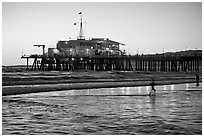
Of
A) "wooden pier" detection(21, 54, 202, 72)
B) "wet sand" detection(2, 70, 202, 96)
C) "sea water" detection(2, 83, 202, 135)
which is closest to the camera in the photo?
"sea water" detection(2, 83, 202, 135)

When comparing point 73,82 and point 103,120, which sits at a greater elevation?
point 103,120

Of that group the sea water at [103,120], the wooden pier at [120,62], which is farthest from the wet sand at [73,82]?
the wooden pier at [120,62]

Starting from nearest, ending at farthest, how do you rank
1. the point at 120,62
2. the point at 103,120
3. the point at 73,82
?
the point at 103,120 < the point at 73,82 < the point at 120,62

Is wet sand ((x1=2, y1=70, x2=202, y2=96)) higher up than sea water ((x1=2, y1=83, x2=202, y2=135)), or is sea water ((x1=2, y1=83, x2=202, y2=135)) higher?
sea water ((x1=2, y1=83, x2=202, y2=135))

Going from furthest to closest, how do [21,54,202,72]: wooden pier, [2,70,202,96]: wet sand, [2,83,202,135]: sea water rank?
[21,54,202,72]: wooden pier, [2,70,202,96]: wet sand, [2,83,202,135]: sea water

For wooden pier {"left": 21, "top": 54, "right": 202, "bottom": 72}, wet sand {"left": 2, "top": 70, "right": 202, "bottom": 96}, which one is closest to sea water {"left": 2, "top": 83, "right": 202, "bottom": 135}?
wet sand {"left": 2, "top": 70, "right": 202, "bottom": 96}

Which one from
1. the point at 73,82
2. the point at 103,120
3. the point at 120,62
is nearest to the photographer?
the point at 103,120

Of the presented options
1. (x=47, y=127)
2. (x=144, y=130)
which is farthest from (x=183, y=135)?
(x=47, y=127)

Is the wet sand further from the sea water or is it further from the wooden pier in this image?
the wooden pier

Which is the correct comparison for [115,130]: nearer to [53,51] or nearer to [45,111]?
[45,111]

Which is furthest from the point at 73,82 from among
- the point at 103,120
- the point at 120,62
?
the point at 120,62

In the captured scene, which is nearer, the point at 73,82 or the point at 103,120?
the point at 103,120

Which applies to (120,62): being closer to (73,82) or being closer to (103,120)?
(73,82)

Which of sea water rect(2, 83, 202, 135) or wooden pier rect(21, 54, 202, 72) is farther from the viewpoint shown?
wooden pier rect(21, 54, 202, 72)
